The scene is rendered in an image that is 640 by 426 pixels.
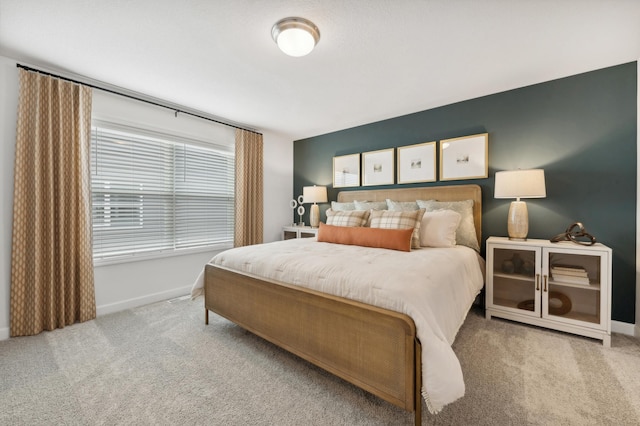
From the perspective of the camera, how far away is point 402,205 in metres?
3.23

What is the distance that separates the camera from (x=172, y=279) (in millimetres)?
3309

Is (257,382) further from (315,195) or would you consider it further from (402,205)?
(315,195)

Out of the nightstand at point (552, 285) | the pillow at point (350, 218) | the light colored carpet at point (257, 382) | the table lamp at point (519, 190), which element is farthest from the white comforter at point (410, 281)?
the pillow at point (350, 218)

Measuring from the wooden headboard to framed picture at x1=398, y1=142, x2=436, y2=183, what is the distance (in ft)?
0.49

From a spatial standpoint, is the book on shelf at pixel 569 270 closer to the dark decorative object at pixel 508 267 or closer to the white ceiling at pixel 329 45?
the dark decorative object at pixel 508 267

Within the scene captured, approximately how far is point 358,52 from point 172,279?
325 cm

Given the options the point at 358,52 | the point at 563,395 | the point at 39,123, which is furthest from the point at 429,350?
the point at 39,123

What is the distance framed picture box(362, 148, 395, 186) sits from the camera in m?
3.64

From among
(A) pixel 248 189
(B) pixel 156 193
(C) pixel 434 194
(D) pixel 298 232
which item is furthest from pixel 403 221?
(B) pixel 156 193

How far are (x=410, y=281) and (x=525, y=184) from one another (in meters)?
1.76

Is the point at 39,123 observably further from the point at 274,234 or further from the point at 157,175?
the point at 274,234

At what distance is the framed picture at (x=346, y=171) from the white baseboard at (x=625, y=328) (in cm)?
298

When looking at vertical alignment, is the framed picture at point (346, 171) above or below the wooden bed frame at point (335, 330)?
above

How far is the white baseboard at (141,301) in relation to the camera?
8.97ft
